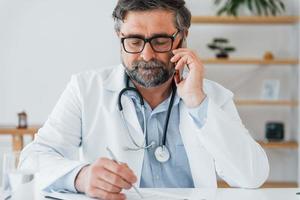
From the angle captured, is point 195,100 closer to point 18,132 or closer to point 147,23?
point 147,23

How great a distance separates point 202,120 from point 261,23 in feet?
10.3

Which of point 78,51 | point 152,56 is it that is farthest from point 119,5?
point 78,51

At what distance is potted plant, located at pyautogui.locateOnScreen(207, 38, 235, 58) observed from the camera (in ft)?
14.6

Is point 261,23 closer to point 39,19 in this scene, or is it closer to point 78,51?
point 78,51

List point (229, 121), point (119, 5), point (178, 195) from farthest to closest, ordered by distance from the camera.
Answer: point (119, 5)
point (229, 121)
point (178, 195)

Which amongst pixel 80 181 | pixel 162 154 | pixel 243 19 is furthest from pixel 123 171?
pixel 243 19

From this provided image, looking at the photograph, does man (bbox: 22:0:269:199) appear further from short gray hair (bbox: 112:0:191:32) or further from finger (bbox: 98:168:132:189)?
finger (bbox: 98:168:132:189)

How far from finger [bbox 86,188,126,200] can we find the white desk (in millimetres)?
128

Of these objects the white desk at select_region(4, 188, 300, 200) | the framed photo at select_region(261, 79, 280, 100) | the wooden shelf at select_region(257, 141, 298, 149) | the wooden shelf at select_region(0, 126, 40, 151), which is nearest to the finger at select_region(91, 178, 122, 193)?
the white desk at select_region(4, 188, 300, 200)

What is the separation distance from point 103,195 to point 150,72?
55 cm

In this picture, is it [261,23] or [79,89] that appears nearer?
[79,89]

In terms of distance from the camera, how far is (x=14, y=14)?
4.62 meters

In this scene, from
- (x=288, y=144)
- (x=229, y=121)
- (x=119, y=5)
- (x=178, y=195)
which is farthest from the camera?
(x=288, y=144)

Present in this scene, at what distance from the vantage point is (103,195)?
135cm
